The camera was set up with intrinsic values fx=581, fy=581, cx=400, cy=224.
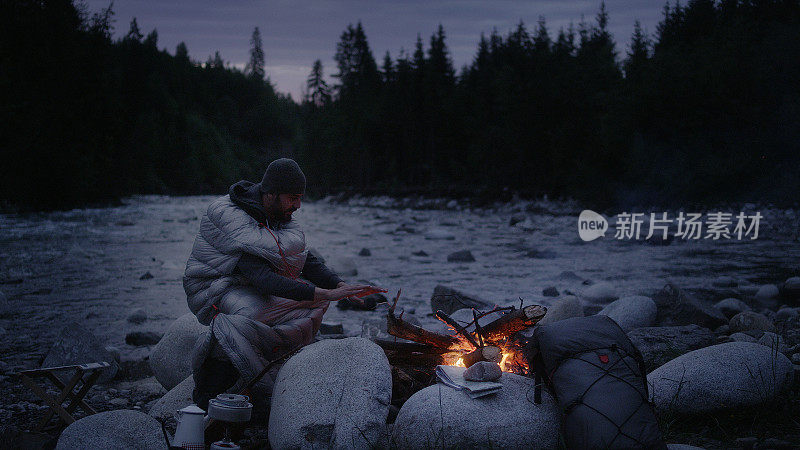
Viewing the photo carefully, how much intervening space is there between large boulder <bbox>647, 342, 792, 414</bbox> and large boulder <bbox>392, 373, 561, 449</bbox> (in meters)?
0.89

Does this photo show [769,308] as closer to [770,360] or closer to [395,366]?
[770,360]

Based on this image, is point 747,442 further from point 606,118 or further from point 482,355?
point 606,118

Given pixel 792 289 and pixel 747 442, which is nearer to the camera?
pixel 747 442

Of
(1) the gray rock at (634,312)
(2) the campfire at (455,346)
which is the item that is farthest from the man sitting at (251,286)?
(1) the gray rock at (634,312)

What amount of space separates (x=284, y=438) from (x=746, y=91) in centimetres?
2258

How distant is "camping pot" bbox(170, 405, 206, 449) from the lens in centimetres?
306

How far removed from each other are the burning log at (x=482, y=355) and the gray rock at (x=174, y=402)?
1.98m

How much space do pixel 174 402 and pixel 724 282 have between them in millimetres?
8953

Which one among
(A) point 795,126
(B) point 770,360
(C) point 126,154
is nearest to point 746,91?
(A) point 795,126

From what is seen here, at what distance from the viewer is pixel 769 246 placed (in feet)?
46.0

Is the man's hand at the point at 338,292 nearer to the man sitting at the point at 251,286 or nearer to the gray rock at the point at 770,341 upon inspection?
the man sitting at the point at 251,286

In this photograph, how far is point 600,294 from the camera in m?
8.69

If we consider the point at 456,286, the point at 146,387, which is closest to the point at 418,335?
the point at 146,387
